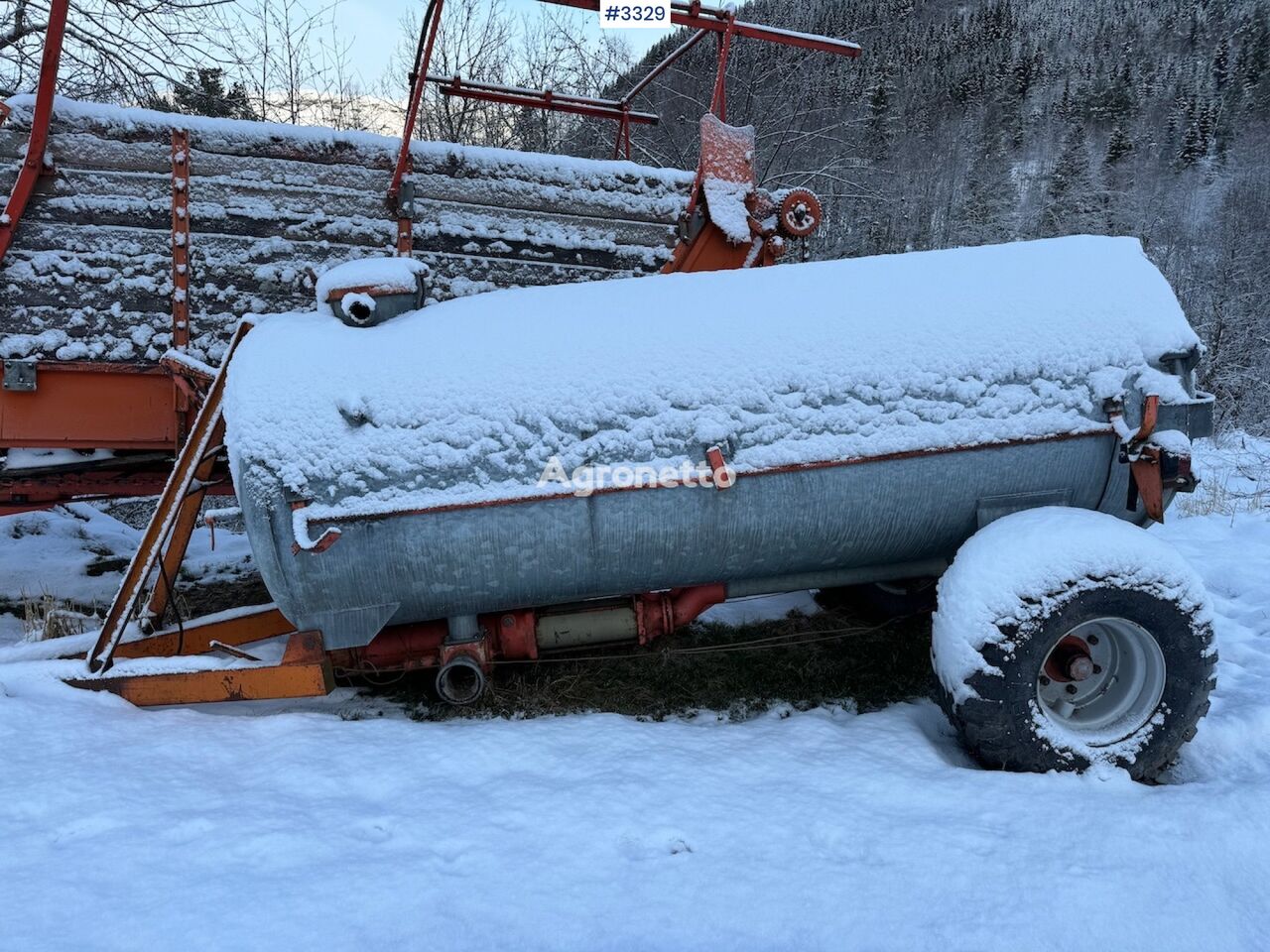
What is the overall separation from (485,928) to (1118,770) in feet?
7.16

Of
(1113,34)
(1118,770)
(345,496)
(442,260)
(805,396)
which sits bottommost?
(1118,770)

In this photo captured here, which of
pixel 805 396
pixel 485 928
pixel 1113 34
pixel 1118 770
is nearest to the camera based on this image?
pixel 485 928

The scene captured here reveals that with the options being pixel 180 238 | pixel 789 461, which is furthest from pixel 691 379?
pixel 180 238

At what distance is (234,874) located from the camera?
6.48ft

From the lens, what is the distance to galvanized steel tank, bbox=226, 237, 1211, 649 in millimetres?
2762

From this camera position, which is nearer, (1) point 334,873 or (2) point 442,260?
(1) point 334,873

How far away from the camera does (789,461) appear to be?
2852 millimetres

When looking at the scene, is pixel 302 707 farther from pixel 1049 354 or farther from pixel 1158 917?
pixel 1049 354

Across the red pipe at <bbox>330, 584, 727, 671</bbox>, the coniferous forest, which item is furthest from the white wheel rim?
the coniferous forest

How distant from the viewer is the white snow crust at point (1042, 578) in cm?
266

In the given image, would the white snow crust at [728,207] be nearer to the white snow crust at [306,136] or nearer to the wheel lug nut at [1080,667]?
the white snow crust at [306,136]

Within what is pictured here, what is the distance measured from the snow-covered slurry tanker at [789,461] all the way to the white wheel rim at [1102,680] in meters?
0.01

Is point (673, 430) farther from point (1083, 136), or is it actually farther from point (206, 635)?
point (1083, 136)

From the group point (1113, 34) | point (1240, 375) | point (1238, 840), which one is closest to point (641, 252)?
point (1238, 840)
